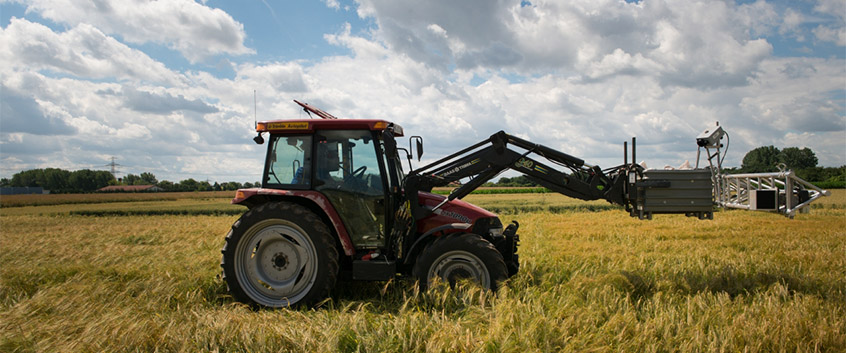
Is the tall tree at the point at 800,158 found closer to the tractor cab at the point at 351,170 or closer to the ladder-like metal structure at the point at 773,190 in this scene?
the ladder-like metal structure at the point at 773,190

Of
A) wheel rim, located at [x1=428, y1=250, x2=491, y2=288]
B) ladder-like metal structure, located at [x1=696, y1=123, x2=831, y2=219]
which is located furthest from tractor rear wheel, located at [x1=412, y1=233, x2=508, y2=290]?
ladder-like metal structure, located at [x1=696, y1=123, x2=831, y2=219]

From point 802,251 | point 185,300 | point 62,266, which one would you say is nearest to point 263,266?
point 185,300

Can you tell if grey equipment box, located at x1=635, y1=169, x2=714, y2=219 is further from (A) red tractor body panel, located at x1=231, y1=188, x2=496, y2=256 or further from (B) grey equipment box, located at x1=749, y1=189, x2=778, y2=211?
(A) red tractor body panel, located at x1=231, y1=188, x2=496, y2=256

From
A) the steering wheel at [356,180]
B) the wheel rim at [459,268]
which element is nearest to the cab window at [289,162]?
the steering wheel at [356,180]

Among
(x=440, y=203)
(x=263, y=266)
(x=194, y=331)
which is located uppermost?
(x=440, y=203)

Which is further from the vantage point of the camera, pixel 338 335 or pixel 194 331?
pixel 194 331

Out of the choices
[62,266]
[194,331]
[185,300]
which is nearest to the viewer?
[194,331]

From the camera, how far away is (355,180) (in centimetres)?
580

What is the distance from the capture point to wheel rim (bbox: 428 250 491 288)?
548cm

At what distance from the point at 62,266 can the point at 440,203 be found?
6273mm

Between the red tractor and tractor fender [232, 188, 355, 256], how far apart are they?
0.05ft

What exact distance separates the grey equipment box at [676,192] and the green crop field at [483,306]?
0.99m

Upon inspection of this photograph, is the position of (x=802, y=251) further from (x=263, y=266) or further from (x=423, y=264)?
(x=263, y=266)

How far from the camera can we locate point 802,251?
8.73m
